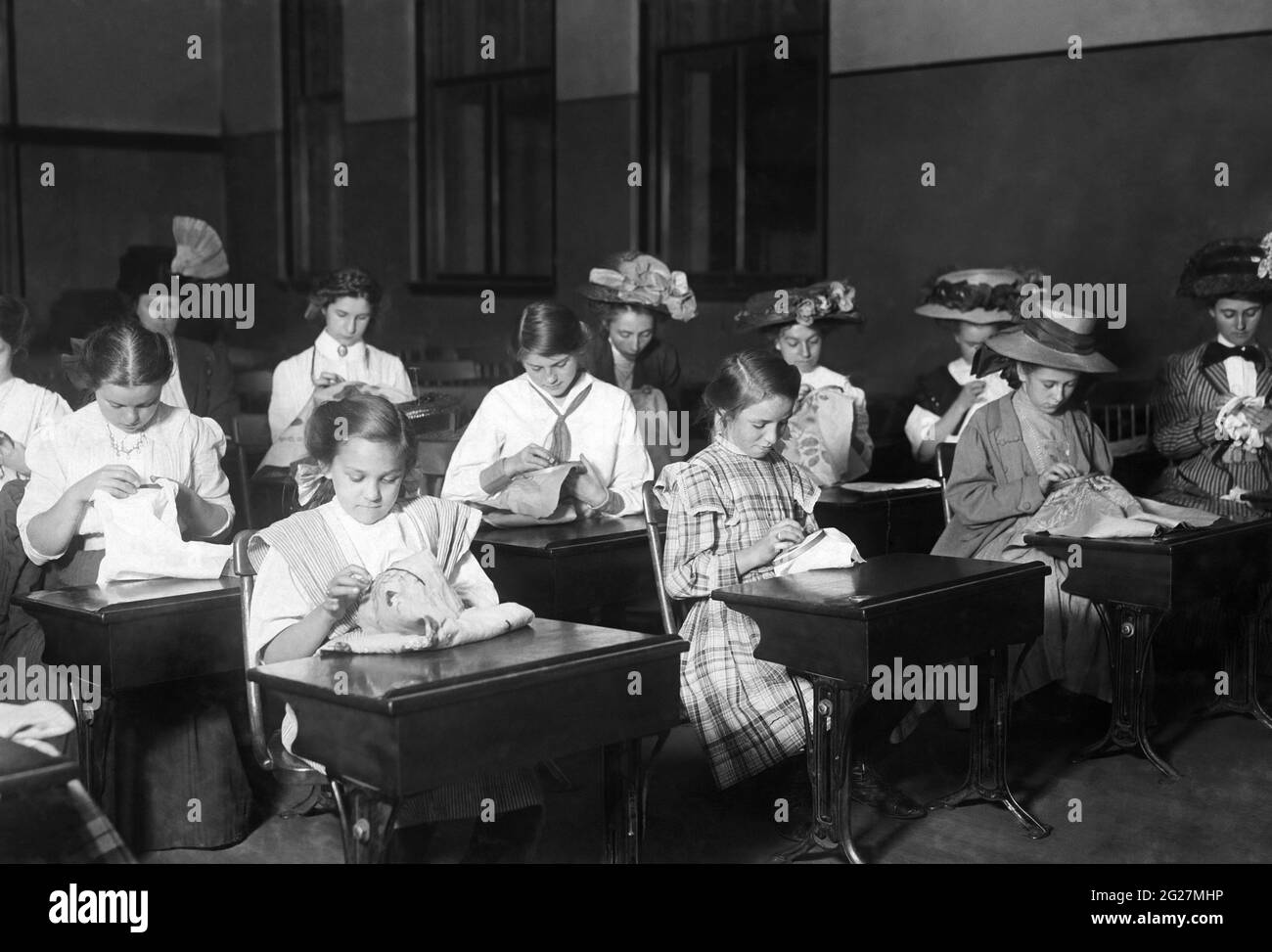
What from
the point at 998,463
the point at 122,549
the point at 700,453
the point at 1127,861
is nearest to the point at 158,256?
the point at 122,549

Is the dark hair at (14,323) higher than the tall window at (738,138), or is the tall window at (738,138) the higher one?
the tall window at (738,138)

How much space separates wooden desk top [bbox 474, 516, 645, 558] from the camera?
4.01 metres

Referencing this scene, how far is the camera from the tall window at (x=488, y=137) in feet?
30.2

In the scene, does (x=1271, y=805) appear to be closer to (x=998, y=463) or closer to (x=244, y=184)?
(x=998, y=463)

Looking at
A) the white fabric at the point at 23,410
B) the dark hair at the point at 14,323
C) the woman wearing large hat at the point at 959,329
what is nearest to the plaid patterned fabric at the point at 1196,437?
the woman wearing large hat at the point at 959,329

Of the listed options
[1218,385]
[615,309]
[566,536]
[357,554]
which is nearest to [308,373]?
[615,309]

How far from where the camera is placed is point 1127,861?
3.53 meters

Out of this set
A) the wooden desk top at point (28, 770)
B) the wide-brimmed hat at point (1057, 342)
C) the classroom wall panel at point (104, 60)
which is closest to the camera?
the wooden desk top at point (28, 770)

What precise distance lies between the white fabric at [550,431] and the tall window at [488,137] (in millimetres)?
4545

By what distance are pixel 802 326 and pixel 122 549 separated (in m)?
2.98

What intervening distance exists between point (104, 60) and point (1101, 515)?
Answer: 248 inches

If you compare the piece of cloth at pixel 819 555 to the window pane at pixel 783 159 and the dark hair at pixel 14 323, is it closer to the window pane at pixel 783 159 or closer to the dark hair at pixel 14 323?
the dark hair at pixel 14 323

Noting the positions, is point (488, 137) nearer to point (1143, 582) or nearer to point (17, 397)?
point (17, 397)

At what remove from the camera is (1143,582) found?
4.06 meters
